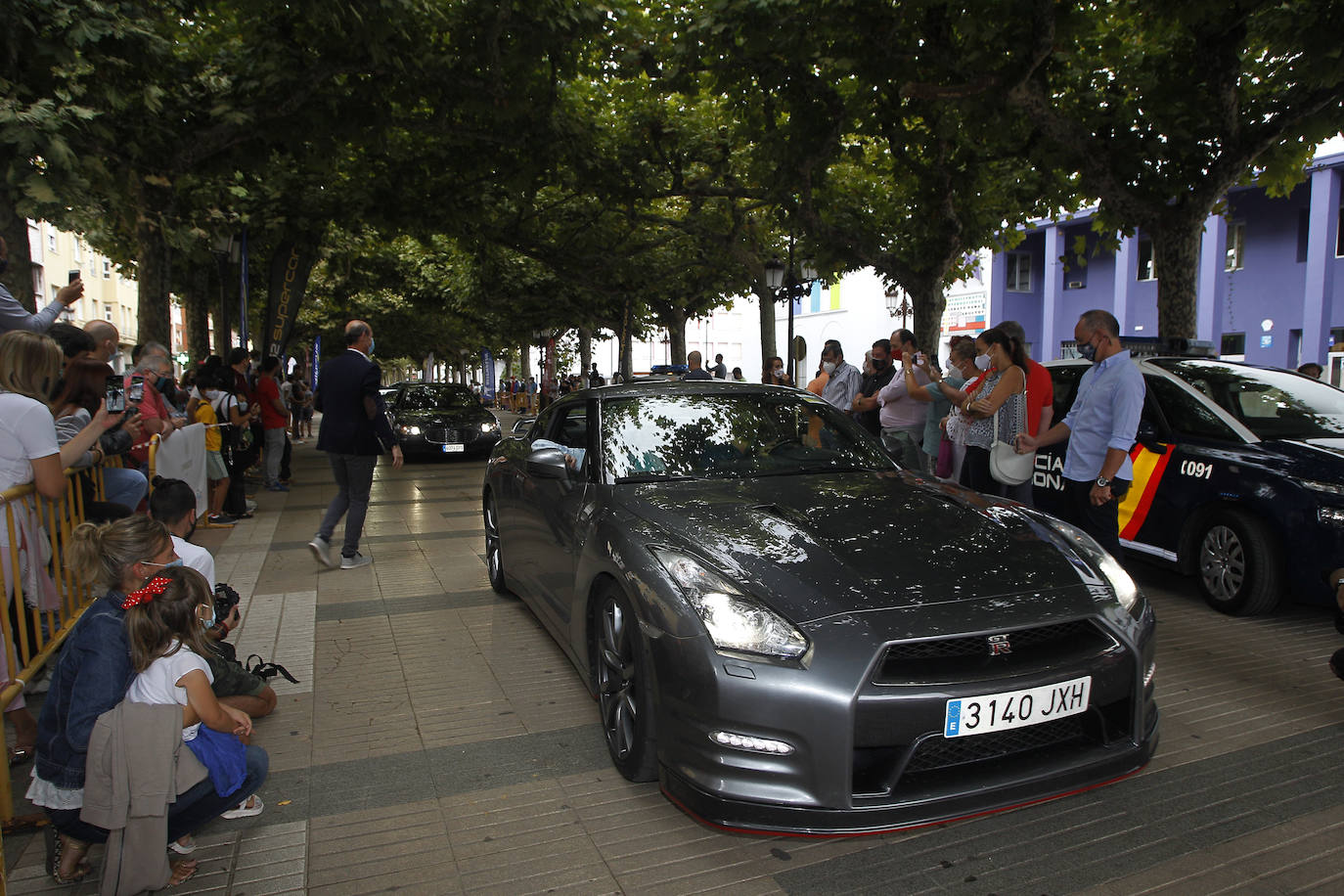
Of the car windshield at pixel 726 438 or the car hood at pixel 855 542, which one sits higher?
the car windshield at pixel 726 438

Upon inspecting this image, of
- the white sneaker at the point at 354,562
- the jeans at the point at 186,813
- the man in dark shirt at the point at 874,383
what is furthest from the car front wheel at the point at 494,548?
the man in dark shirt at the point at 874,383

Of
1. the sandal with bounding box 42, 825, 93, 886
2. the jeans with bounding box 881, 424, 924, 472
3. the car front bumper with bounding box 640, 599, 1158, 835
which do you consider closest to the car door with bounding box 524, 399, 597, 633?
the car front bumper with bounding box 640, 599, 1158, 835

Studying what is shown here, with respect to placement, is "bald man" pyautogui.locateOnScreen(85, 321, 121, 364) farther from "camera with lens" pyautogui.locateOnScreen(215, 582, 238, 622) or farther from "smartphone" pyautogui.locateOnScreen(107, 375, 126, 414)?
"camera with lens" pyautogui.locateOnScreen(215, 582, 238, 622)

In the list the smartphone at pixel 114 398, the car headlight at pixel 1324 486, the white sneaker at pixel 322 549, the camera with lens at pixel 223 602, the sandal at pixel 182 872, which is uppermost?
the smartphone at pixel 114 398

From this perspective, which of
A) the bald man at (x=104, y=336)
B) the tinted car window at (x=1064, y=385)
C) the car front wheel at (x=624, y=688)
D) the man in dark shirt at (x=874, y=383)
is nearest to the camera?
the car front wheel at (x=624, y=688)

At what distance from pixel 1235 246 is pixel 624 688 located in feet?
94.1

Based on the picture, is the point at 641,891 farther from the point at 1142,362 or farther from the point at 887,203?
the point at 887,203

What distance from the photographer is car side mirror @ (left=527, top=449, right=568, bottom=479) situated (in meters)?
4.39

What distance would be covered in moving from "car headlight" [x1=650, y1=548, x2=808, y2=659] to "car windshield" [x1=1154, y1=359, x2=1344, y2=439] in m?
4.65

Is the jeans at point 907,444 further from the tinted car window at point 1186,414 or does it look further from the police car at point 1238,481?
the tinted car window at point 1186,414

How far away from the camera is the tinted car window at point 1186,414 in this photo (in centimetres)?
591

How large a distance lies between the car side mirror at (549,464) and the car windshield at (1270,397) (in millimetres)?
4660

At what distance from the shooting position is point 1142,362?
6.54 meters

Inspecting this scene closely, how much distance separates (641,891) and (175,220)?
36.9 ft
